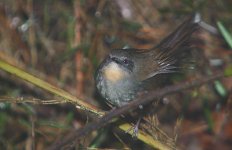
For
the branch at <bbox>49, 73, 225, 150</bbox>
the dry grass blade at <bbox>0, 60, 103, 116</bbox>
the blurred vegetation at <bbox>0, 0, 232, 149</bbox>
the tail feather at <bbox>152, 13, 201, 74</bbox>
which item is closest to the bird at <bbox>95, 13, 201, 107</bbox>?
the tail feather at <bbox>152, 13, 201, 74</bbox>

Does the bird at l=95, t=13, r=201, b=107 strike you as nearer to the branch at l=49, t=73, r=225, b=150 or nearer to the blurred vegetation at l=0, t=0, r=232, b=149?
the blurred vegetation at l=0, t=0, r=232, b=149

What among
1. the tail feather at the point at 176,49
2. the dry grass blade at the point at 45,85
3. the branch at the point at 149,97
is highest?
the tail feather at the point at 176,49

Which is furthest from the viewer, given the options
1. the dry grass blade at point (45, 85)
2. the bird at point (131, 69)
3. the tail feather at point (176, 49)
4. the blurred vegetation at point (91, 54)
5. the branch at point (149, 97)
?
the blurred vegetation at point (91, 54)

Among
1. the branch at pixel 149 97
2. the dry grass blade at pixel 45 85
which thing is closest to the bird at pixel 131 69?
the dry grass blade at pixel 45 85

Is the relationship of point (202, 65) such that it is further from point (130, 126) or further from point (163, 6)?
point (130, 126)

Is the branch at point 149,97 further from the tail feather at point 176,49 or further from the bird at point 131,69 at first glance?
the tail feather at point 176,49

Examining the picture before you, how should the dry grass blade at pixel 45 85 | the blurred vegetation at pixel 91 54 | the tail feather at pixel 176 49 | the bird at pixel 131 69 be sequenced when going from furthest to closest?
1. the blurred vegetation at pixel 91 54
2. the tail feather at pixel 176 49
3. the bird at pixel 131 69
4. the dry grass blade at pixel 45 85

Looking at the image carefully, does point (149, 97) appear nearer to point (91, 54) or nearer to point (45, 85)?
point (45, 85)

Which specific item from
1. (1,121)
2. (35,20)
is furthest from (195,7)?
(1,121)
